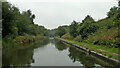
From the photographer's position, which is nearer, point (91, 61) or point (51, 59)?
point (91, 61)

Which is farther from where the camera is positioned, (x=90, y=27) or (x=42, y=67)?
(x=90, y=27)

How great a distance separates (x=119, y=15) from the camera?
14047 millimetres

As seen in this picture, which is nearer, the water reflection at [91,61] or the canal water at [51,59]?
the water reflection at [91,61]

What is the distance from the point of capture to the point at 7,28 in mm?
25438

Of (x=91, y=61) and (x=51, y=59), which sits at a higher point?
(x=51, y=59)

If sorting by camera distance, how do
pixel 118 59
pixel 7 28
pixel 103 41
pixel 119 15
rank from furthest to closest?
1. pixel 7 28
2. pixel 103 41
3. pixel 119 15
4. pixel 118 59

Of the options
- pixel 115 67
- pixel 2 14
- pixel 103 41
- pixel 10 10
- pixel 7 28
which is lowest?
pixel 115 67

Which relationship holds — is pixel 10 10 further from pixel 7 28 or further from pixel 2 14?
pixel 7 28

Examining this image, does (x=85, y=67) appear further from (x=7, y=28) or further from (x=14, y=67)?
(x=7, y=28)

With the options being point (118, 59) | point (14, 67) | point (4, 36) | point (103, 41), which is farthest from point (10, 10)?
point (118, 59)

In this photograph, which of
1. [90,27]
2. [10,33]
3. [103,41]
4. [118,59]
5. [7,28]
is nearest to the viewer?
[118,59]

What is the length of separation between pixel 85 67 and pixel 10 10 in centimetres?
2331

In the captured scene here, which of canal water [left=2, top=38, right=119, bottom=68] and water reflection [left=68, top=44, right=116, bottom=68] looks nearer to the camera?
water reflection [left=68, top=44, right=116, bottom=68]

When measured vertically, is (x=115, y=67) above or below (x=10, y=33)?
below
